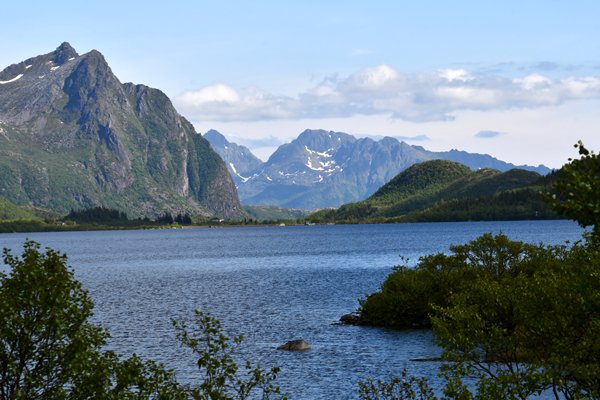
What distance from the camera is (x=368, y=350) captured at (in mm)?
69562

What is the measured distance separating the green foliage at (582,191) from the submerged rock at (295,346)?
53.7 m

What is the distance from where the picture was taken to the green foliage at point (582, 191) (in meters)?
19.1

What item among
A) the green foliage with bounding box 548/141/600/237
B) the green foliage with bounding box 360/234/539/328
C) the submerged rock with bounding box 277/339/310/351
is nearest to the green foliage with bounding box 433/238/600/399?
the green foliage with bounding box 548/141/600/237

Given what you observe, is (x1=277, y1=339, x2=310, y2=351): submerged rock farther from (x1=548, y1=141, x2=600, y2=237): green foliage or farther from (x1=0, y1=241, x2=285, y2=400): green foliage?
(x1=548, y1=141, x2=600, y2=237): green foliage

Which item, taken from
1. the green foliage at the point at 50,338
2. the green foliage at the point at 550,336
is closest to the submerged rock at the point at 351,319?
the green foliage at the point at 550,336

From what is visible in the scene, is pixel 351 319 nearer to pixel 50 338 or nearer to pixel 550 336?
pixel 550 336

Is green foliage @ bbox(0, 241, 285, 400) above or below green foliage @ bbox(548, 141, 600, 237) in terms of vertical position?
below

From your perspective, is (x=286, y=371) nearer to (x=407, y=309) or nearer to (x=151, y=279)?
(x=407, y=309)

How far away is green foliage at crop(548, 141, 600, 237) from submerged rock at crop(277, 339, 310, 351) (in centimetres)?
5368

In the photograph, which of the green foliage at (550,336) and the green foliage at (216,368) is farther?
the green foliage at (550,336)

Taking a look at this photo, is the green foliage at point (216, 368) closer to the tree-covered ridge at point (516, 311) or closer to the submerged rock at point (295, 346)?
the tree-covered ridge at point (516, 311)

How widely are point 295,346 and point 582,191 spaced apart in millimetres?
54894

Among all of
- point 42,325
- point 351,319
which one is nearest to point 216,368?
point 42,325

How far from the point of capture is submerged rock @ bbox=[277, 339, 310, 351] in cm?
7138
